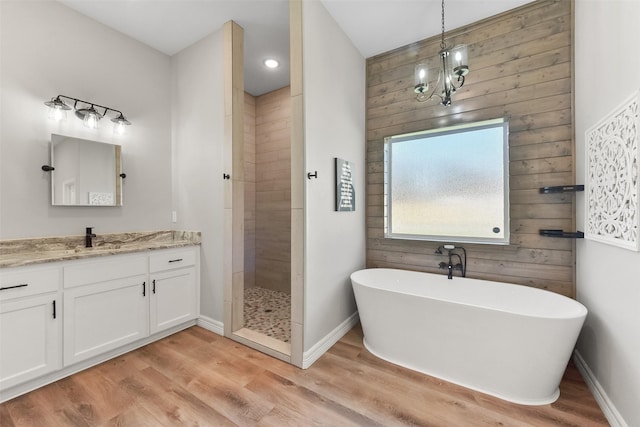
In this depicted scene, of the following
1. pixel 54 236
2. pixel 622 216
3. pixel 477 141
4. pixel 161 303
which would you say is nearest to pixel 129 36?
pixel 54 236

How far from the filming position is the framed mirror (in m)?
2.22

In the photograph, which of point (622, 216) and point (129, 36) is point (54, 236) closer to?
point (129, 36)

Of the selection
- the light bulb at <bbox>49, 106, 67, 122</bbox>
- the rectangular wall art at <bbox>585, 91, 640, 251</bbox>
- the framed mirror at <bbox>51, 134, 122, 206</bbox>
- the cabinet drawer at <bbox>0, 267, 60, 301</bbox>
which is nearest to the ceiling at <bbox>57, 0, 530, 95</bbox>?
the light bulb at <bbox>49, 106, 67, 122</bbox>

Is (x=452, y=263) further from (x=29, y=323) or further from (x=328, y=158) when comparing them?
(x=29, y=323)

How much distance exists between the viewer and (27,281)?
1.70 meters

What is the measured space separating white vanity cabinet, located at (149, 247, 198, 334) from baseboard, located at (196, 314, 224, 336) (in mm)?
91

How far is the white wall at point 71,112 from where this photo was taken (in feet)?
6.63

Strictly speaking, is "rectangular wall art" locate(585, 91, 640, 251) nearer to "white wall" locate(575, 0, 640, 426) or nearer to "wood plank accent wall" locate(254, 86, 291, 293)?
"white wall" locate(575, 0, 640, 426)

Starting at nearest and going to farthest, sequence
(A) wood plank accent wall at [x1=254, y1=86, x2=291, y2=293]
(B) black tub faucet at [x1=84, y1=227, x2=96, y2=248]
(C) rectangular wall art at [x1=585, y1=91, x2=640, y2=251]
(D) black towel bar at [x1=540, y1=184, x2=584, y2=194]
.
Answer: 1. (C) rectangular wall art at [x1=585, y1=91, x2=640, y2=251]
2. (D) black towel bar at [x1=540, y1=184, x2=584, y2=194]
3. (B) black tub faucet at [x1=84, y1=227, x2=96, y2=248]
4. (A) wood plank accent wall at [x1=254, y1=86, x2=291, y2=293]

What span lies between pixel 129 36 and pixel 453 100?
11.1ft

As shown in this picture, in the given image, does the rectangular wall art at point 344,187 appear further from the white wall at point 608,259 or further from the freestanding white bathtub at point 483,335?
the white wall at point 608,259

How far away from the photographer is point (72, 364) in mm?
1892

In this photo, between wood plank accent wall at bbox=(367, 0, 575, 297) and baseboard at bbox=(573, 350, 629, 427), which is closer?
baseboard at bbox=(573, 350, 629, 427)

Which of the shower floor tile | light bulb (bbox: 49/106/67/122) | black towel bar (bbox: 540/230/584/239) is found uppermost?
light bulb (bbox: 49/106/67/122)
